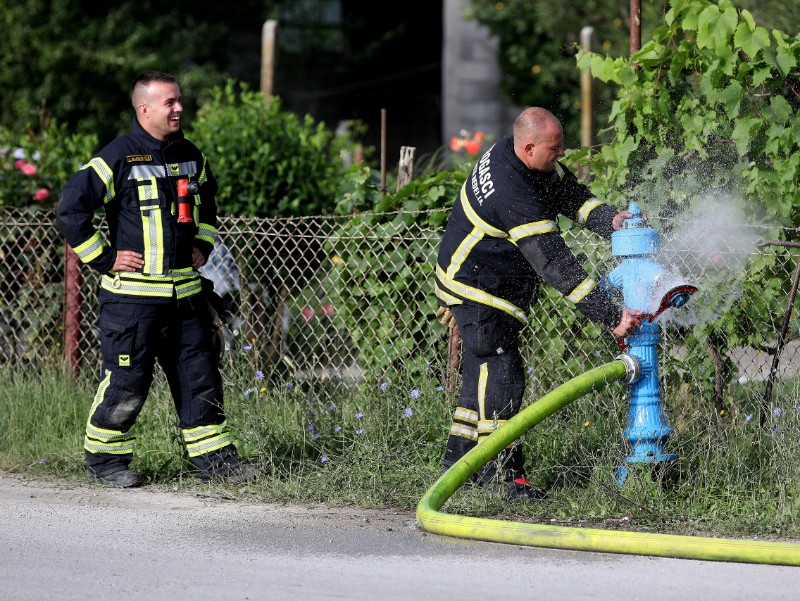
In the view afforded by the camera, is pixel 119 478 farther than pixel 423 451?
No

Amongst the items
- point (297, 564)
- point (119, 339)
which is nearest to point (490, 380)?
point (297, 564)

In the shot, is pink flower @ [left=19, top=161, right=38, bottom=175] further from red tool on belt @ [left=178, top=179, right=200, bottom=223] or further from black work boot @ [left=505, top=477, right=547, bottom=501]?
black work boot @ [left=505, top=477, right=547, bottom=501]

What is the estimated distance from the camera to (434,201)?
20.4 ft

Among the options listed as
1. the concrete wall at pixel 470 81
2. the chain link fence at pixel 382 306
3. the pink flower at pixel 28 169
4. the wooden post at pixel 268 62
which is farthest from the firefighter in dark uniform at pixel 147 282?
the concrete wall at pixel 470 81

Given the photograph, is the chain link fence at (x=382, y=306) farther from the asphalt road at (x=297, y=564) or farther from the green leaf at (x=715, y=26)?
the asphalt road at (x=297, y=564)

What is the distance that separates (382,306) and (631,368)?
1.86 metres

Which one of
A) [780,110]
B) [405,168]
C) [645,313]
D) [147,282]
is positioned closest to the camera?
[645,313]

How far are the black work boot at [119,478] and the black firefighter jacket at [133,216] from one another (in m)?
0.79

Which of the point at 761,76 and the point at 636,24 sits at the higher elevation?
the point at 636,24

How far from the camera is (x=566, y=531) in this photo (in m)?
4.13

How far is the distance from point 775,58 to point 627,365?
65.1 inches

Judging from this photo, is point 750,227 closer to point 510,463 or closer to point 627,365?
point 627,365

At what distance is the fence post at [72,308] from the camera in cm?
687

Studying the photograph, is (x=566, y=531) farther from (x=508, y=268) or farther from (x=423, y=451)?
(x=423, y=451)
